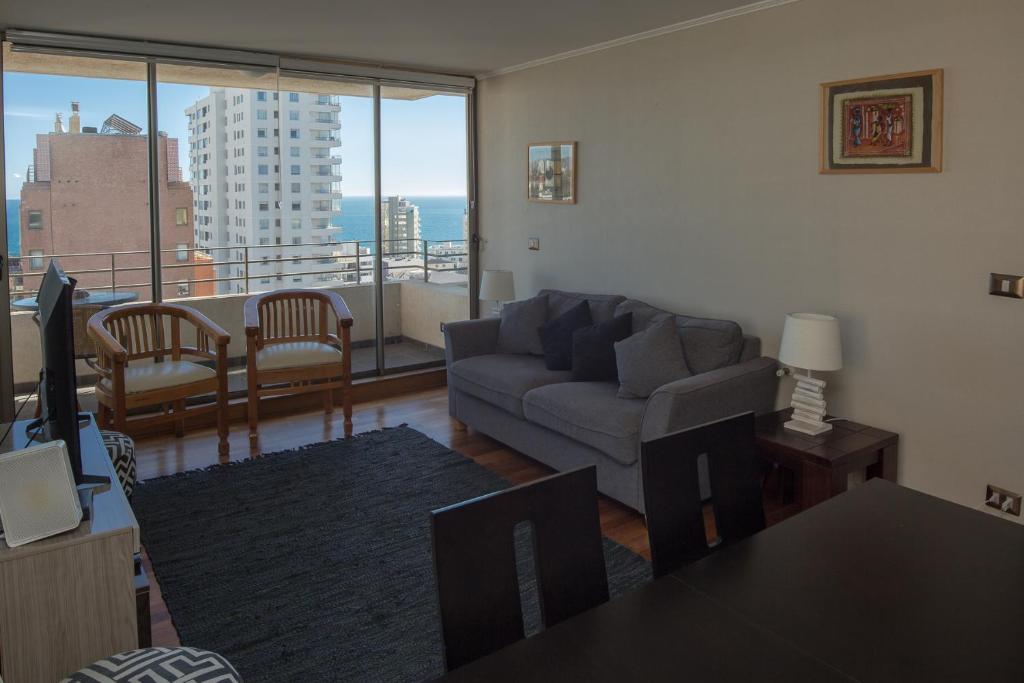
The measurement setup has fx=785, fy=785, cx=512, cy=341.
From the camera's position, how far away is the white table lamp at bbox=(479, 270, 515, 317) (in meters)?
5.88

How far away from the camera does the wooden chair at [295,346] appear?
5.05 m

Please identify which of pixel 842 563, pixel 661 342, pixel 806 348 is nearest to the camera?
pixel 842 563

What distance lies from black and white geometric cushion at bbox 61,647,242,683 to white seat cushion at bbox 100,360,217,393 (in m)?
2.90

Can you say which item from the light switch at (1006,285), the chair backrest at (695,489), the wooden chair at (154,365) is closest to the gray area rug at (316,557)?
the wooden chair at (154,365)

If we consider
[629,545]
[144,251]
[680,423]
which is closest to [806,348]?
[680,423]

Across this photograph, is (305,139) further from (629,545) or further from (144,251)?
(629,545)

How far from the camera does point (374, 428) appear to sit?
17.7 ft

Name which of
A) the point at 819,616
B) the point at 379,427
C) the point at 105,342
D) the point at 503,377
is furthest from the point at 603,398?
the point at 105,342

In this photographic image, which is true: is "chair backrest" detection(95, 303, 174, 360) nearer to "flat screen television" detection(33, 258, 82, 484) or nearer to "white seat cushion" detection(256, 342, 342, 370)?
"white seat cushion" detection(256, 342, 342, 370)

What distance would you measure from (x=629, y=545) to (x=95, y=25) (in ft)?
13.6

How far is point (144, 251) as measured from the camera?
207 inches

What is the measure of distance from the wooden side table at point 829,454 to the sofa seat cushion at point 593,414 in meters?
0.61

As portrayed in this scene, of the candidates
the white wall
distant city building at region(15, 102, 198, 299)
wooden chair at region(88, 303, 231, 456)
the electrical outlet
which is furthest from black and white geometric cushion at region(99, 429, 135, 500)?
the electrical outlet

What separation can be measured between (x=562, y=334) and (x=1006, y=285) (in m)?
2.39
